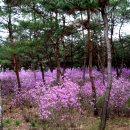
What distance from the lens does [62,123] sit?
48.0 feet

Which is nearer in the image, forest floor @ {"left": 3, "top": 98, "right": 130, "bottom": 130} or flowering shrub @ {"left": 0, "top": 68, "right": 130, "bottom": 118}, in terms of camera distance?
flowering shrub @ {"left": 0, "top": 68, "right": 130, "bottom": 118}

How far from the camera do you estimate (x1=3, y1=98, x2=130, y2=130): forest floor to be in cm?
1454

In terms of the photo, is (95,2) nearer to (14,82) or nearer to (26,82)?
(26,82)

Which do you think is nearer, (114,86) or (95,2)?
(95,2)

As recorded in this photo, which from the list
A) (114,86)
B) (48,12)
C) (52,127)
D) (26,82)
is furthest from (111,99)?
(26,82)

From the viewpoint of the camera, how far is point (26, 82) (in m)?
25.3

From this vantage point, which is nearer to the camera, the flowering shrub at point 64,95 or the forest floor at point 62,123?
Result: the flowering shrub at point 64,95

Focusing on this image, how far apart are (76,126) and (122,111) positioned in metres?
2.63

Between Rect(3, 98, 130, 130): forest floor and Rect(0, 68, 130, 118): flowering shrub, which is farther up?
Rect(0, 68, 130, 118): flowering shrub

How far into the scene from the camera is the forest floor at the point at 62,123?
1454cm

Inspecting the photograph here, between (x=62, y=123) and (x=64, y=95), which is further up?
(x=64, y=95)

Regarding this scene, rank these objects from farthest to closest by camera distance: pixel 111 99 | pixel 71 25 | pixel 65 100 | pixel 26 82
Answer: pixel 26 82 → pixel 71 25 → pixel 111 99 → pixel 65 100

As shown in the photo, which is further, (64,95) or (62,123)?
(62,123)

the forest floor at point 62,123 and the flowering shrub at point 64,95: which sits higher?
the flowering shrub at point 64,95
